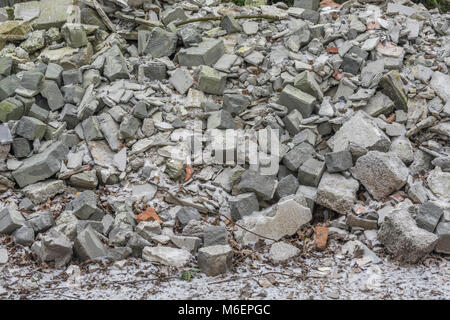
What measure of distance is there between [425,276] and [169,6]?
530 cm

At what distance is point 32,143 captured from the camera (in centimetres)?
550

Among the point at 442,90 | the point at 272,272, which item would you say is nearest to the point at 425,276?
the point at 272,272

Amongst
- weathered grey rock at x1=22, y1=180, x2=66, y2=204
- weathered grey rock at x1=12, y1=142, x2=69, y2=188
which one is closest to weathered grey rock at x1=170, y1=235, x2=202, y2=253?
weathered grey rock at x1=22, y1=180, x2=66, y2=204

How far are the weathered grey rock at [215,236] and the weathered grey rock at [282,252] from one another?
0.46 m

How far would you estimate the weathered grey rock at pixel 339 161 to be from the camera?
4953 millimetres

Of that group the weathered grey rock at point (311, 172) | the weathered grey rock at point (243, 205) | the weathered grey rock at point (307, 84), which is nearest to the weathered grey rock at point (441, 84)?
the weathered grey rock at point (307, 84)

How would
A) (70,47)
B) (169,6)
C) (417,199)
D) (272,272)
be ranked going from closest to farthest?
(272,272), (417,199), (70,47), (169,6)

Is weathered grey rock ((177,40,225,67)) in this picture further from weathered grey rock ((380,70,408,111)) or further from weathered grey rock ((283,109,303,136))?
weathered grey rock ((380,70,408,111))

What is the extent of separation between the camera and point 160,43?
21.2ft

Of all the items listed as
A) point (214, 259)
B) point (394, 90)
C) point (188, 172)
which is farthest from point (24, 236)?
point (394, 90)

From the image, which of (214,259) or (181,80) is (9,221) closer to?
(214,259)

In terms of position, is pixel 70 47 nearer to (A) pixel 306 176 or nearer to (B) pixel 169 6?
(B) pixel 169 6

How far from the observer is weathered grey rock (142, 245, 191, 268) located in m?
4.25

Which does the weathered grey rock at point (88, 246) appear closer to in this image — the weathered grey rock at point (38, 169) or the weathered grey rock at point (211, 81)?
the weathered grey rock at point (38, 169)
